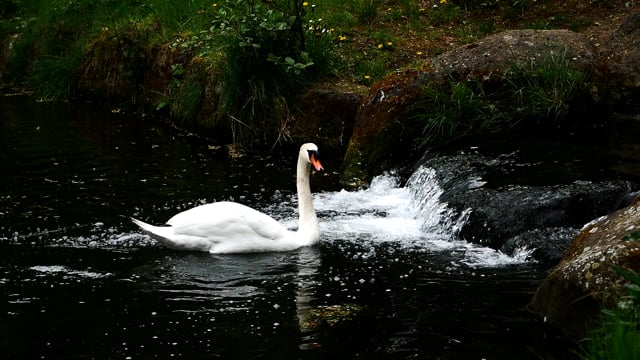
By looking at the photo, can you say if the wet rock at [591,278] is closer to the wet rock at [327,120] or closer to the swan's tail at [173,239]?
the swan's tail at [173,239]

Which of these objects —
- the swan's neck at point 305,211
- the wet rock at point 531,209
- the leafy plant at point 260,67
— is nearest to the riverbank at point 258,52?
the leafy plant at point 260,67

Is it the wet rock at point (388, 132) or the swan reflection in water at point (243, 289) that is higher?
the wet rock at point (388, 132)

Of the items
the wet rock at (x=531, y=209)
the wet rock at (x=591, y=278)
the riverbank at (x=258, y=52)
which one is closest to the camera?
the wet rock at (x=591, y=278)

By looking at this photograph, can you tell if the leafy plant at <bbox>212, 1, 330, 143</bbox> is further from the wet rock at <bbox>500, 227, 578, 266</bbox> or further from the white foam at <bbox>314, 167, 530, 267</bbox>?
the wet rock at <bbox>500, 227, 578, 266</bbox>

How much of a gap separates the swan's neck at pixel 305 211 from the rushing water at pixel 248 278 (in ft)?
0.49

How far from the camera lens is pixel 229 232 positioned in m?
8.73

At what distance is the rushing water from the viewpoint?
624 cm

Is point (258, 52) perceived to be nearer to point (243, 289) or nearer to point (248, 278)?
point (248, 278)

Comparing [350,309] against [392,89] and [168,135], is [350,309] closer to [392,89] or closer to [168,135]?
[392,89]

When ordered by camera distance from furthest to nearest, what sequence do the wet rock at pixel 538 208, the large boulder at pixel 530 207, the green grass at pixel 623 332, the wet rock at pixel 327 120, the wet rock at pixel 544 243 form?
the wet rock at pixel 327 120
the wet rock at pixel 538 208
the large boulder at pixel 530 207
the wet rock at pixel 544 243
the green grass at pixel 623 332

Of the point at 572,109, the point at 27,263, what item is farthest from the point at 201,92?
the point at 27,263

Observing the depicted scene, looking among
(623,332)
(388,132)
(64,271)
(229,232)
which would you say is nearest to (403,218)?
A: (388,132)

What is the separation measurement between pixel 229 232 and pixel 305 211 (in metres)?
0.74

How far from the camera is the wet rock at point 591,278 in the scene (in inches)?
230
